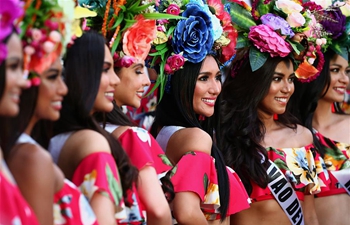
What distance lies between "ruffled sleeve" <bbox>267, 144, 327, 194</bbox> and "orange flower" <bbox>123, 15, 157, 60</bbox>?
1441 mm

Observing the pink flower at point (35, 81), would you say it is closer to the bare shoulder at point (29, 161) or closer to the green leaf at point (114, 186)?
the bare shoulder at point (29, 161)

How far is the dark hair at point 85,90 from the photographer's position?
320 cm

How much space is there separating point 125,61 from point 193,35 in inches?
24.9

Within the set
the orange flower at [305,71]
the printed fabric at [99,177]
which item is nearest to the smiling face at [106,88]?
the printed fabric at [99,177]

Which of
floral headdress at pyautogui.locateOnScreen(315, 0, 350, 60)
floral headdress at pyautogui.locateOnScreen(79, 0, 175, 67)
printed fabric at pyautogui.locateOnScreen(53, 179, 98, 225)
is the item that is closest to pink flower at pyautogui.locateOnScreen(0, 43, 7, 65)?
printed fabric at pyautogui.locateOnScreen(53, 179, 98, 225)

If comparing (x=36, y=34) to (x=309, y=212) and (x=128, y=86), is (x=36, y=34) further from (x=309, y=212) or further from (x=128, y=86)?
(x=309, y=212)

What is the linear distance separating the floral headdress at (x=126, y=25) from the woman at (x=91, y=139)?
316 mm

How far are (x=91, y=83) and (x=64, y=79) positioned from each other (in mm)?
105

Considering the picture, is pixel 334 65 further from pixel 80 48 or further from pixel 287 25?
pixel 80 48

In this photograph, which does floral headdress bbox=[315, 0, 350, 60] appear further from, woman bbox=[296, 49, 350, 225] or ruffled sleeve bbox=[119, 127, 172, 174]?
ruffled sleeve bbox=[119, 127, 172, 174]

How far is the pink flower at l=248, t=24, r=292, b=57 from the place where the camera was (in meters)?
4.84

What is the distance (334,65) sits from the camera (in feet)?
19.2

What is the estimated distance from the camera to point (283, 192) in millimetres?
4895

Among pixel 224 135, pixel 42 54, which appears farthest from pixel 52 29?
pixel 224 135
